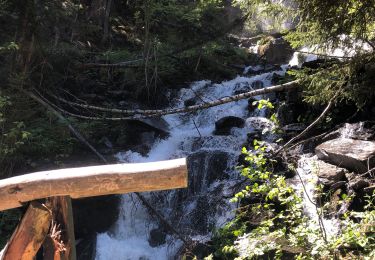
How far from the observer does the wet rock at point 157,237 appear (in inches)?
331

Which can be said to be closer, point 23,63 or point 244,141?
point 23,63

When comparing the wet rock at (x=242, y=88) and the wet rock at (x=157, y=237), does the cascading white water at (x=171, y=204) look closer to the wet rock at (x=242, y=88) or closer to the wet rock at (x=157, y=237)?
the wet rock at (x=157, y=237)

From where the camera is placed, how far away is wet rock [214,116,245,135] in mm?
11203

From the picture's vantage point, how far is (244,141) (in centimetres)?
1029

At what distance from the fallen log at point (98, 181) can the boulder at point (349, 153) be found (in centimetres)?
537

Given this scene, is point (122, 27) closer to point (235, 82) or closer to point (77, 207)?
point (235, 82)

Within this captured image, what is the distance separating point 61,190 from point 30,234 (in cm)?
32

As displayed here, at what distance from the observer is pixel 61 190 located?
219 cm

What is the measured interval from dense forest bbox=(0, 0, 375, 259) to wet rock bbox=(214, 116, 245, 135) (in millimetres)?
39

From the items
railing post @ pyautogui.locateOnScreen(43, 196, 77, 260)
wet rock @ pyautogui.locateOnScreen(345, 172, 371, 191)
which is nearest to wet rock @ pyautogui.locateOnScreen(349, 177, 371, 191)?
wet rock @ pyautogui.locateOnScreen(345, 172, 371, 191)

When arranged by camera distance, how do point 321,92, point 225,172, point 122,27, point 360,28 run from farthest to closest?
point 122,27, point 225,172, point 321,92, point 360,28

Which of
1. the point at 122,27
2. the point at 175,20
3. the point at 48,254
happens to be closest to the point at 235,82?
the point at 175,20

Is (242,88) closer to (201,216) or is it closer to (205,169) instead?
(205,169)

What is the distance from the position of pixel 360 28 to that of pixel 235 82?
27.0ft
